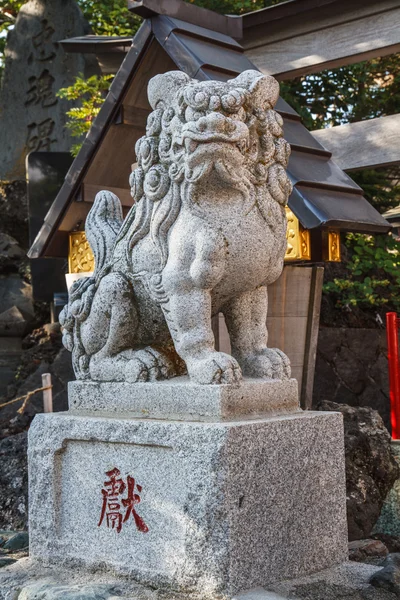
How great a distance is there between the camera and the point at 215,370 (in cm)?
307

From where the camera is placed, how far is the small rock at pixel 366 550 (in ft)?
13.7

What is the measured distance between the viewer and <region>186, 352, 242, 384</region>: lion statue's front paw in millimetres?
3080

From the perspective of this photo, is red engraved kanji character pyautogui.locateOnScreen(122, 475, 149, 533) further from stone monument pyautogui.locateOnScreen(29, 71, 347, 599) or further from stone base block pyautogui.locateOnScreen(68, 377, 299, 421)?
stone base block pyautogui.locateOnScreen(68, 377, 299, 421)

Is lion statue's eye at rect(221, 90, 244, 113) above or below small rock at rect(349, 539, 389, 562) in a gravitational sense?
above

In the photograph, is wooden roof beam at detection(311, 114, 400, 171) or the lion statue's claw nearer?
the lion statue's claw

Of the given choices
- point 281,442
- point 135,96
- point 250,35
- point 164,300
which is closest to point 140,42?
point 135,96

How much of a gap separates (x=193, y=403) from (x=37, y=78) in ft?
26.7

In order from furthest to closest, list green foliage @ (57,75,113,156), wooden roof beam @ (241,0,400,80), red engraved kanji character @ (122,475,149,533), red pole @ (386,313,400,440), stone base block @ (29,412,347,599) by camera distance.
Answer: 1. green foliage @ (57,75,113,156)
2. wooden roof beam @ (241,0,400,80)
3. red pole @ (386,313,400,440)
4. red engraved kanji character @ (122,475,149,533)
5. stone base block @ (29,412,347,599)

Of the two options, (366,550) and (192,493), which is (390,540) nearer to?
(366,550)

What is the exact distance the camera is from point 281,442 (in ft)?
10.3

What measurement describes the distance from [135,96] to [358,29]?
191 cm

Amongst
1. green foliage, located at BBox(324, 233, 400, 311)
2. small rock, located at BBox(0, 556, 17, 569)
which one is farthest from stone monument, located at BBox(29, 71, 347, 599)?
green foliage, located at BBox(324, 233, 400, 311)

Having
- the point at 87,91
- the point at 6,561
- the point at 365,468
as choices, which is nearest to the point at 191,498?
the point at 6,561

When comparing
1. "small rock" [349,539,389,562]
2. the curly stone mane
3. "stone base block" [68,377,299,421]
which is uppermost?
the curly stone mane
